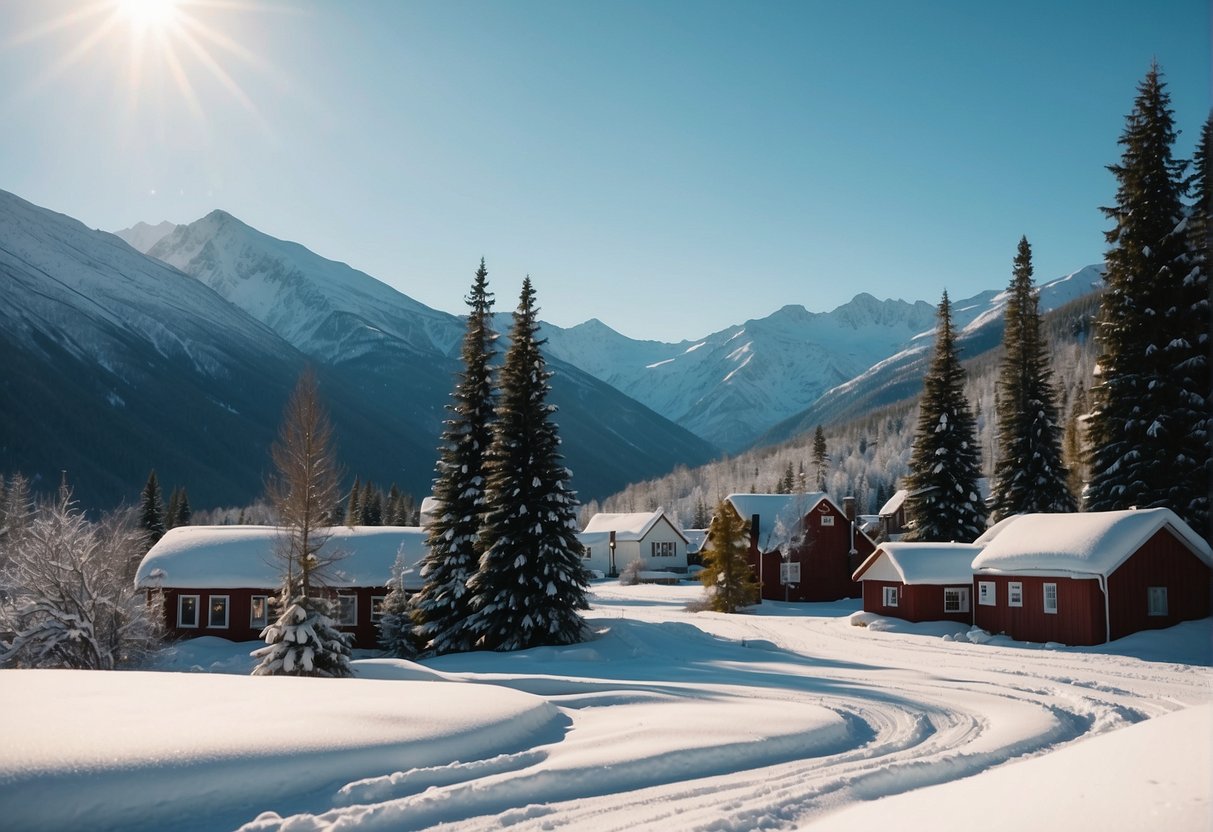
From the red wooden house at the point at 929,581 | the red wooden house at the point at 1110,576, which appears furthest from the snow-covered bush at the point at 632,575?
the red wooden house at the point at 1110,576

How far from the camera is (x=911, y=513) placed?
164 feet

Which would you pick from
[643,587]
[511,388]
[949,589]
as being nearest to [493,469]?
[511,388]

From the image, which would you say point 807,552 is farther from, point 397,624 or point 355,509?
point 355,509

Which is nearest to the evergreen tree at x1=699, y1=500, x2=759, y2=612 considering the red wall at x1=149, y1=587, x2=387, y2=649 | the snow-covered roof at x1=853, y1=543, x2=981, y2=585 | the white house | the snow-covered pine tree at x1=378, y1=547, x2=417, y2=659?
the snow-covered roof at x1=853, y1=543, x2=981, y2=585

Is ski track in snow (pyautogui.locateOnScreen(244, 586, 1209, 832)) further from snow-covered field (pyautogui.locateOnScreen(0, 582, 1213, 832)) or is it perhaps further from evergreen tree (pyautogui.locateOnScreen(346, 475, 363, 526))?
evergreen tree (pyautogui.locateOnScreen(346, 475, 363, 526))

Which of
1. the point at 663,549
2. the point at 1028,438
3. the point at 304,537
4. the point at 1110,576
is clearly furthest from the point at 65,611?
the point at 663,549

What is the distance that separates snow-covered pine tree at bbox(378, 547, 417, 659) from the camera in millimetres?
36031

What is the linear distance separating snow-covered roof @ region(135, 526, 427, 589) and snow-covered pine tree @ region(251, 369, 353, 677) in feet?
26.2

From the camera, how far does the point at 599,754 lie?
12883 mm

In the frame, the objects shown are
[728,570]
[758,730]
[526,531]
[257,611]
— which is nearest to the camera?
[758,730]

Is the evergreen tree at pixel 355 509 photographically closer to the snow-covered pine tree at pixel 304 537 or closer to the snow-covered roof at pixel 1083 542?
the snow-covered pine tree at pixel 304 537

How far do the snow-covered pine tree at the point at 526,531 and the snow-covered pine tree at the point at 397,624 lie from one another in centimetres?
347

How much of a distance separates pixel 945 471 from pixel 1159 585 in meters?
16.8

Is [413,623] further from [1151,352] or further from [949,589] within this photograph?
[1151,352]
